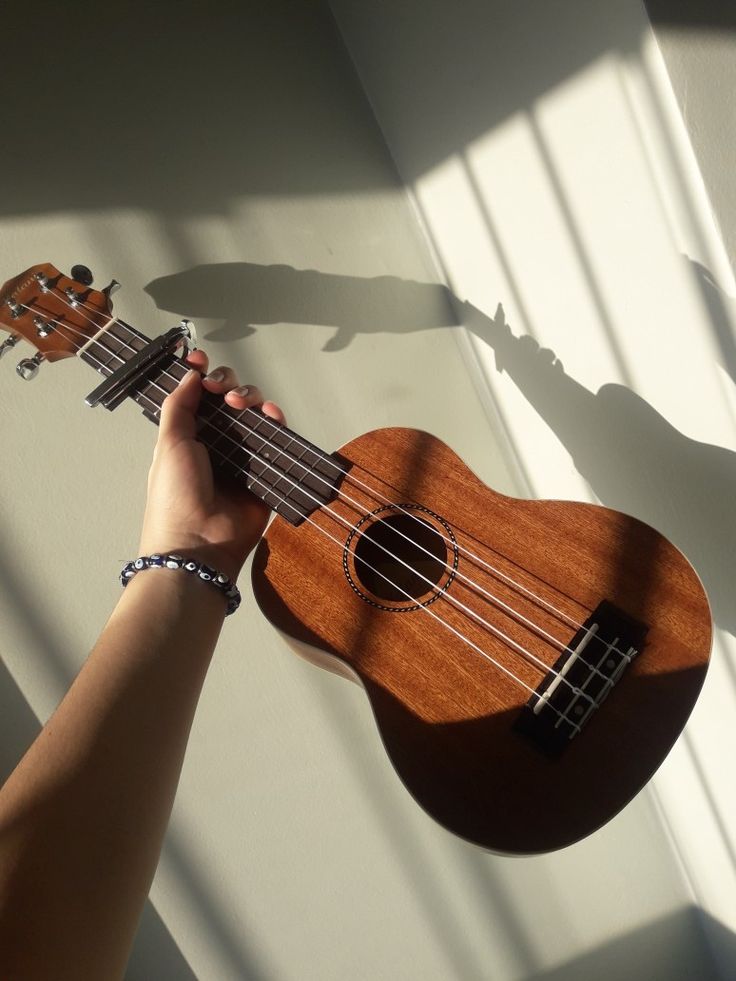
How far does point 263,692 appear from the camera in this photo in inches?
48.5

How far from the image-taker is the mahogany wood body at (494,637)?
0.77 metres

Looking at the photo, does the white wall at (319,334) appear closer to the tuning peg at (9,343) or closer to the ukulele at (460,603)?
the tuning peg at (9,343)

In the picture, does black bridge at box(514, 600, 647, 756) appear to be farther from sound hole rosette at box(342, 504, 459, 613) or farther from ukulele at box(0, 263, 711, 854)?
sound hole rosette at box(342, 504, 459, 613)

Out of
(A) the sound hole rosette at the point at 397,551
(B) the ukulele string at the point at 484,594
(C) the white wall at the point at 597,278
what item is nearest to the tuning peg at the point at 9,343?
(B) the ukulele string at the point at 484,594

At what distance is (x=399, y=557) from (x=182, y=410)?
36cm

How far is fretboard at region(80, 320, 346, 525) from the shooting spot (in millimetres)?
980

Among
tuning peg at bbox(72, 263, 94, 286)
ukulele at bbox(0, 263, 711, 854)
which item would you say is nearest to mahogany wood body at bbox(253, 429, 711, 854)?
ukulele at bbox(0, 263, 711, 854)

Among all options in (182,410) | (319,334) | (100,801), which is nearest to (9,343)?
(182,410)

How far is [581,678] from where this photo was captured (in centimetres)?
82

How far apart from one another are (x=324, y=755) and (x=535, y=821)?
57 cm

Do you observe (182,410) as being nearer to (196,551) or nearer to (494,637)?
(196,551)

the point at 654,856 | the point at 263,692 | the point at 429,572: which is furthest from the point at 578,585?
the point at 654,856

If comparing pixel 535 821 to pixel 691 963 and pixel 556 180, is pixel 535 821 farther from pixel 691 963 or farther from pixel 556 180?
pixel 691 963

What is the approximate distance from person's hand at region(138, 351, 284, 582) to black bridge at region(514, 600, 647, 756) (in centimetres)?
43
